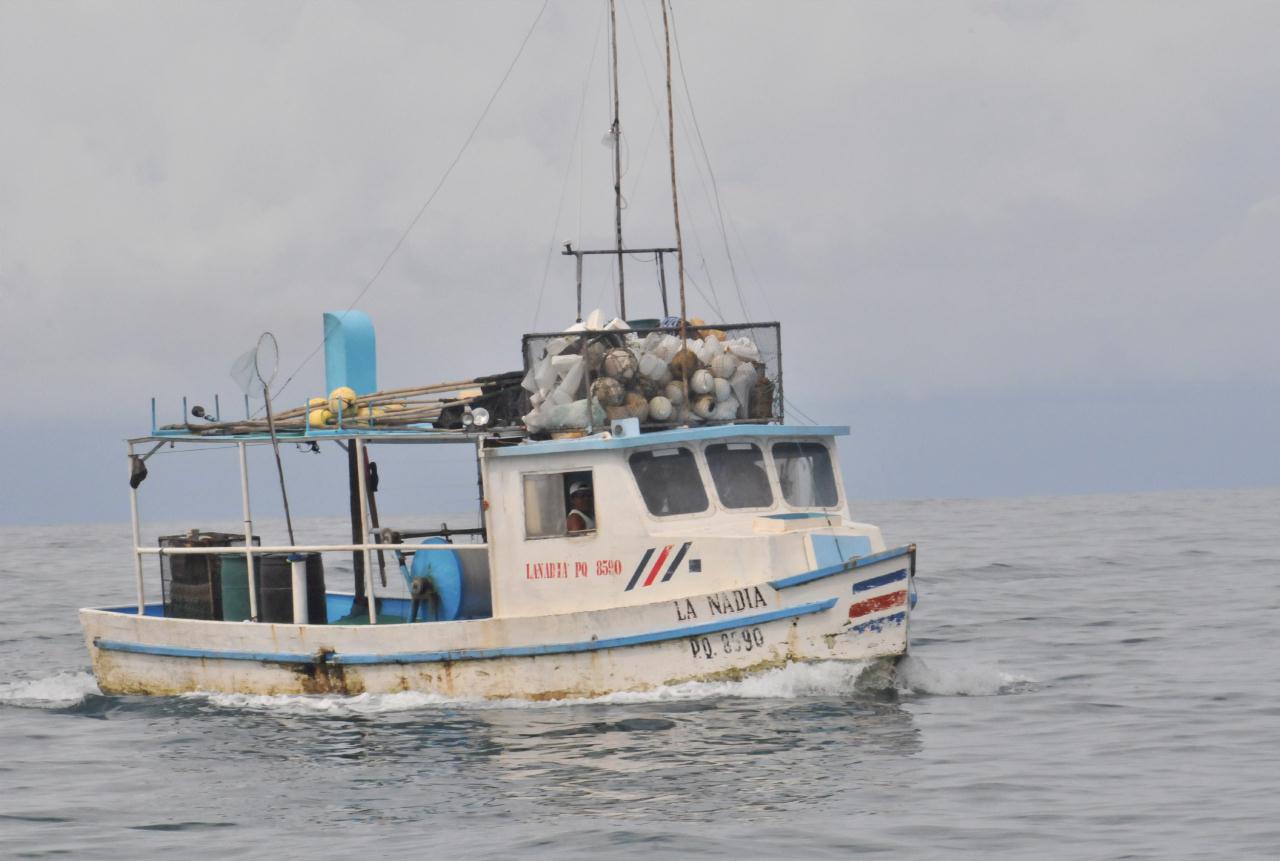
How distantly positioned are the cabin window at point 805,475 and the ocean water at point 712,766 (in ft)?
6.60

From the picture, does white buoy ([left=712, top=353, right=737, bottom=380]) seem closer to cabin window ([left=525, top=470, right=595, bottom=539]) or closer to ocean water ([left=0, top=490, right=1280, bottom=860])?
cabin window ([left=525, top=470, right=595, bottom=539])

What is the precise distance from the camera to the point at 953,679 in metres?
17.5

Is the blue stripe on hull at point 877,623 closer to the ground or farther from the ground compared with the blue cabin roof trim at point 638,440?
closer to the ground

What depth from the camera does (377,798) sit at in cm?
1305

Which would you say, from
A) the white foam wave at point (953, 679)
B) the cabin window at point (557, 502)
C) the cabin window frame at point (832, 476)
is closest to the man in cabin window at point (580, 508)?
the cabin window at point (557, 502)

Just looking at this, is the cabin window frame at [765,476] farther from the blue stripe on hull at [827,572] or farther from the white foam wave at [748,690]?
the white foam wave at [748,690]

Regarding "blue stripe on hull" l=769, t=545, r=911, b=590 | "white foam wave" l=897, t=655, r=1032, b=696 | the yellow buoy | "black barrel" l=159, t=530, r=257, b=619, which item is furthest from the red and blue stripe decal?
"black barrel" l=159, t=530, r=257, b=619

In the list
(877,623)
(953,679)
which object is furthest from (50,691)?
(953,679)

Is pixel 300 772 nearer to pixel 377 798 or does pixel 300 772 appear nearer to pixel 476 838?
pixel 377 798

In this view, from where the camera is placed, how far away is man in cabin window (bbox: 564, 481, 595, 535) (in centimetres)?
1608

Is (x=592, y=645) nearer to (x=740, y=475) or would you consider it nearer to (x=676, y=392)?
(x=740, y=475)

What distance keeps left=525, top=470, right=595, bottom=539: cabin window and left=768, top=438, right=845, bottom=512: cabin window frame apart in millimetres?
1959

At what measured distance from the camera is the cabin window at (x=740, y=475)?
53.8ft

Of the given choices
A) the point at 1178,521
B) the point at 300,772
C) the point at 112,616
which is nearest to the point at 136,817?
the point at 300,772
